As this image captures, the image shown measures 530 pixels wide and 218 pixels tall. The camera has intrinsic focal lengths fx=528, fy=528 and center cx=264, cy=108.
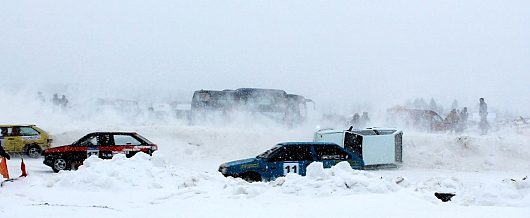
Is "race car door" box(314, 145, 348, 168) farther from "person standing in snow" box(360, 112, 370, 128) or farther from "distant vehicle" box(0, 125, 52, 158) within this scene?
"person standing in snow" box(360, 112, 370, 128)

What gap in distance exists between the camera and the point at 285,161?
1301cm

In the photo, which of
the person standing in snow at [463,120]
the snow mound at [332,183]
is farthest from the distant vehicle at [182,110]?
the snow mound at [332,183]

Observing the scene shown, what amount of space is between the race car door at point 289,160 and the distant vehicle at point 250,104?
43.5 feet

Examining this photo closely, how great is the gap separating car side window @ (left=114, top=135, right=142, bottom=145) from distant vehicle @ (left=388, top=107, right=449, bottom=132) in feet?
56.2

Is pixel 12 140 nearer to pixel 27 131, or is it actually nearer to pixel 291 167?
pixel 27 131

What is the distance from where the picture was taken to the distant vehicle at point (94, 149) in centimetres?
1527

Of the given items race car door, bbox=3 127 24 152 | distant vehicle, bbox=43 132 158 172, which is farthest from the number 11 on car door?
→ race car door, bbox=3 127 24 152

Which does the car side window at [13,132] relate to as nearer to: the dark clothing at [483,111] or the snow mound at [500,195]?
the snow mound at [500,195]

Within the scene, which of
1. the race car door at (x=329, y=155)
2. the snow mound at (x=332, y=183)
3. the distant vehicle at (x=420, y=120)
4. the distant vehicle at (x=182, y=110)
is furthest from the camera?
the distant vehicle at (x=182, y=110)

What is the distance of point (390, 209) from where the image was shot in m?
7.54

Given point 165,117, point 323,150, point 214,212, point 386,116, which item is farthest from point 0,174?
point 386,116

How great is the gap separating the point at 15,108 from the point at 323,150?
23334 millimetres

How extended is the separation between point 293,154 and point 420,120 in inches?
671

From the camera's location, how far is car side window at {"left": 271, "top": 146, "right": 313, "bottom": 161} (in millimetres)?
13102
